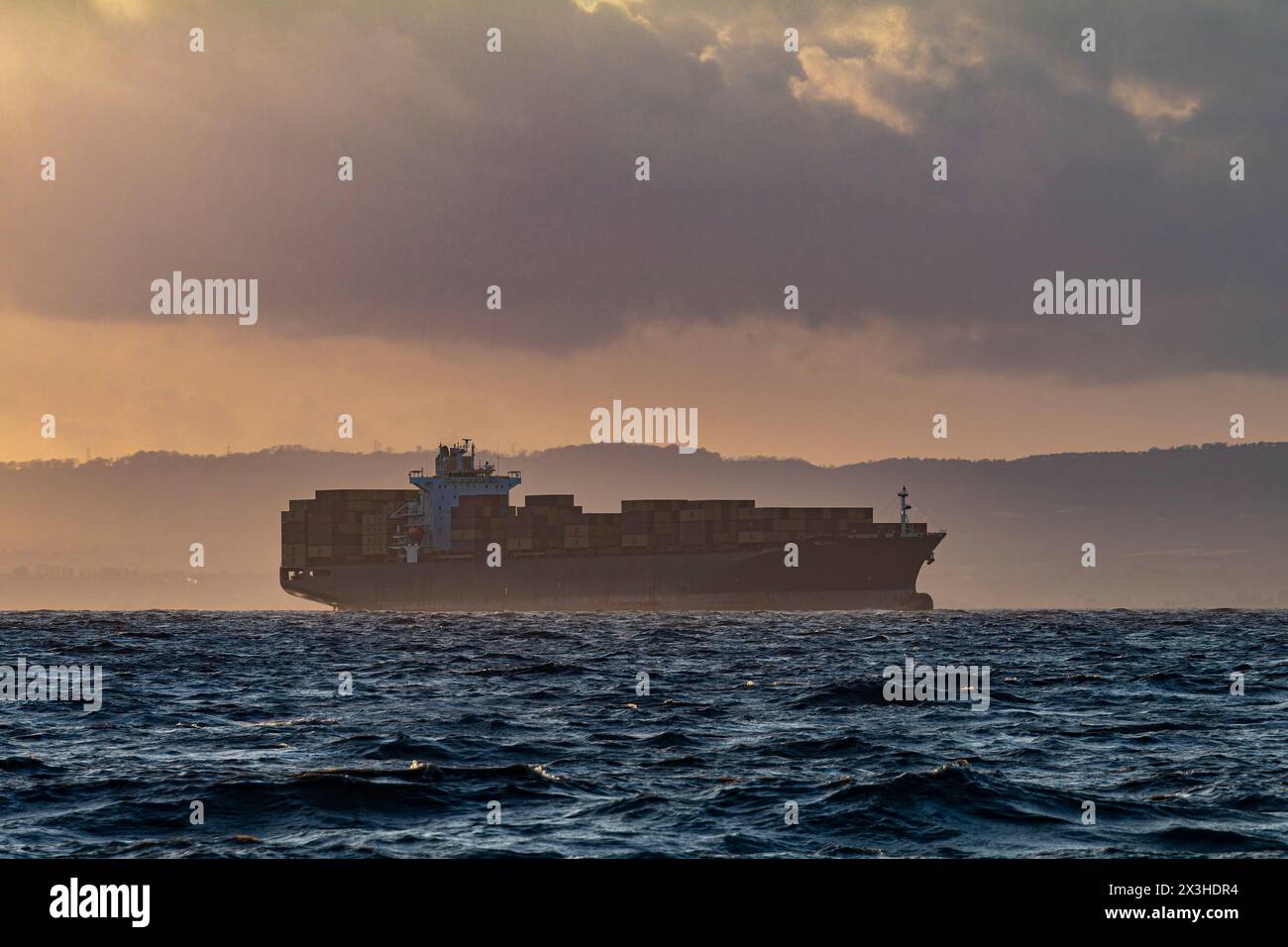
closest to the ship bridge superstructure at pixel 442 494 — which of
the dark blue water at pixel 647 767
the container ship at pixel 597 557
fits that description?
the container ship at pixel 597 557

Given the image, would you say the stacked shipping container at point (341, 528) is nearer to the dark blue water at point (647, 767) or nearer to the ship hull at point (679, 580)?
the ship hull at point (679, 580)

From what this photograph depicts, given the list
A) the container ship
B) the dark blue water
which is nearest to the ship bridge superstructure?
the container ship

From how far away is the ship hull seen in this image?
147m

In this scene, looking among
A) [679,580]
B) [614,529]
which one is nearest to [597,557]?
[614,529]

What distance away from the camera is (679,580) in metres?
147

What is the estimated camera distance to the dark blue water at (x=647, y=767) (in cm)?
1454

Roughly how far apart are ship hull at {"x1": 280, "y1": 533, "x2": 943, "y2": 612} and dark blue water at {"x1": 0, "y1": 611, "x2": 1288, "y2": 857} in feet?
348

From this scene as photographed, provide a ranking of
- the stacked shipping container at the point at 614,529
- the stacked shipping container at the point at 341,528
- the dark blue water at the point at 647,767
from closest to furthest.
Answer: the dark blue water at the point at 647,767 → the stacked shipping container at the point at 614,529 → the stacked shipping container at the point at 341,528

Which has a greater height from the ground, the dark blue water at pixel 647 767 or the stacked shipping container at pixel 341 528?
the stacked shipping container at pixel 341 528

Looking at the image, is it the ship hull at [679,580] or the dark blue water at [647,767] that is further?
the ship hull at [679,580]

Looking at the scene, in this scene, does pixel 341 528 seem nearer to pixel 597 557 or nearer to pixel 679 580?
pixel 597 557

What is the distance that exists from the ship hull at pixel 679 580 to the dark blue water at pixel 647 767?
106m
